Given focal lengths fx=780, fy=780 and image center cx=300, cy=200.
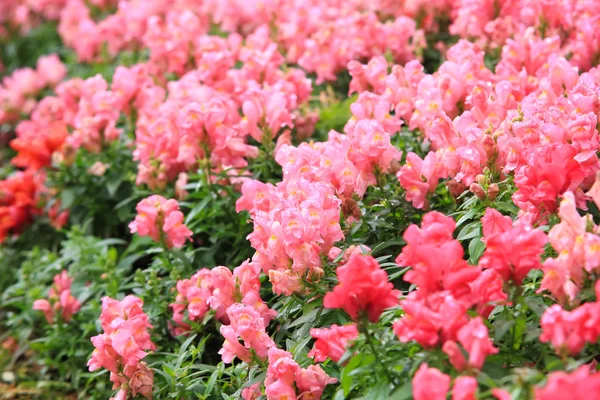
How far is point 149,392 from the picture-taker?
119 inches

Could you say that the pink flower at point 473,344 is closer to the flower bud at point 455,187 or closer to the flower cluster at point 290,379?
the flower cluster at point 290,379

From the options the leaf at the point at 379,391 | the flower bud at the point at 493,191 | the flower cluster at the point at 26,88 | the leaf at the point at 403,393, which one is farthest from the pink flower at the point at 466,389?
the flower cluster at the point at 26,88

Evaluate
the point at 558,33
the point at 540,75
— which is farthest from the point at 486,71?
the point at 558,33

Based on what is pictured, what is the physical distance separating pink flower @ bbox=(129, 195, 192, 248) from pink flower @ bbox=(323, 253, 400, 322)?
1.49 m

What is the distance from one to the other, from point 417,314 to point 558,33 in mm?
2815

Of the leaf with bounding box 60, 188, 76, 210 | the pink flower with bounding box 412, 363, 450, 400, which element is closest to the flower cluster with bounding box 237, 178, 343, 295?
the pink flower with bounding box 412, 363, 450, 400

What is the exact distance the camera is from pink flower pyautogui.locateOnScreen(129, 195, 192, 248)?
360cm

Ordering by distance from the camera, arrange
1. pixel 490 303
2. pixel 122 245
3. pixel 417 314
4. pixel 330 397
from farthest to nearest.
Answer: pixel 122 245 → pixel 330 397 → pixel 490 303 → pixel 417 314

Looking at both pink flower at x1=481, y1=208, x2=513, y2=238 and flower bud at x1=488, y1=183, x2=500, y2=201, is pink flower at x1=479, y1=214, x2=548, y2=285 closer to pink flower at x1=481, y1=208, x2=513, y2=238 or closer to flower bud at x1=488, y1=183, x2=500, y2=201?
pink flower at x1=481, y1=208, x2=513, y2=238

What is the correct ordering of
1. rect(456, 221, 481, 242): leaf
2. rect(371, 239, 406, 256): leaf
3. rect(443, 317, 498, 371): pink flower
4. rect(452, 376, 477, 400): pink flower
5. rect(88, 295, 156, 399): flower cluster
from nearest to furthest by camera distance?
1. rect(452, 376, 477, 400): pink flower
2. rect(443, 317, 498, 371): pink flower
3. rect(456, 221, 481, 242): leaf
4. rect(88, 295, 156, 399): flower cluster
5. rect(371, 239, 406, 256): leaf

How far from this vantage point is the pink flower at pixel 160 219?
3.60m

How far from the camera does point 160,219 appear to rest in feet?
11.9

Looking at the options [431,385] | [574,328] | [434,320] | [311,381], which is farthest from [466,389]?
[311,381]

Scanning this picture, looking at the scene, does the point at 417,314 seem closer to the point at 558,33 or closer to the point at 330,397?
the point at 330,397
